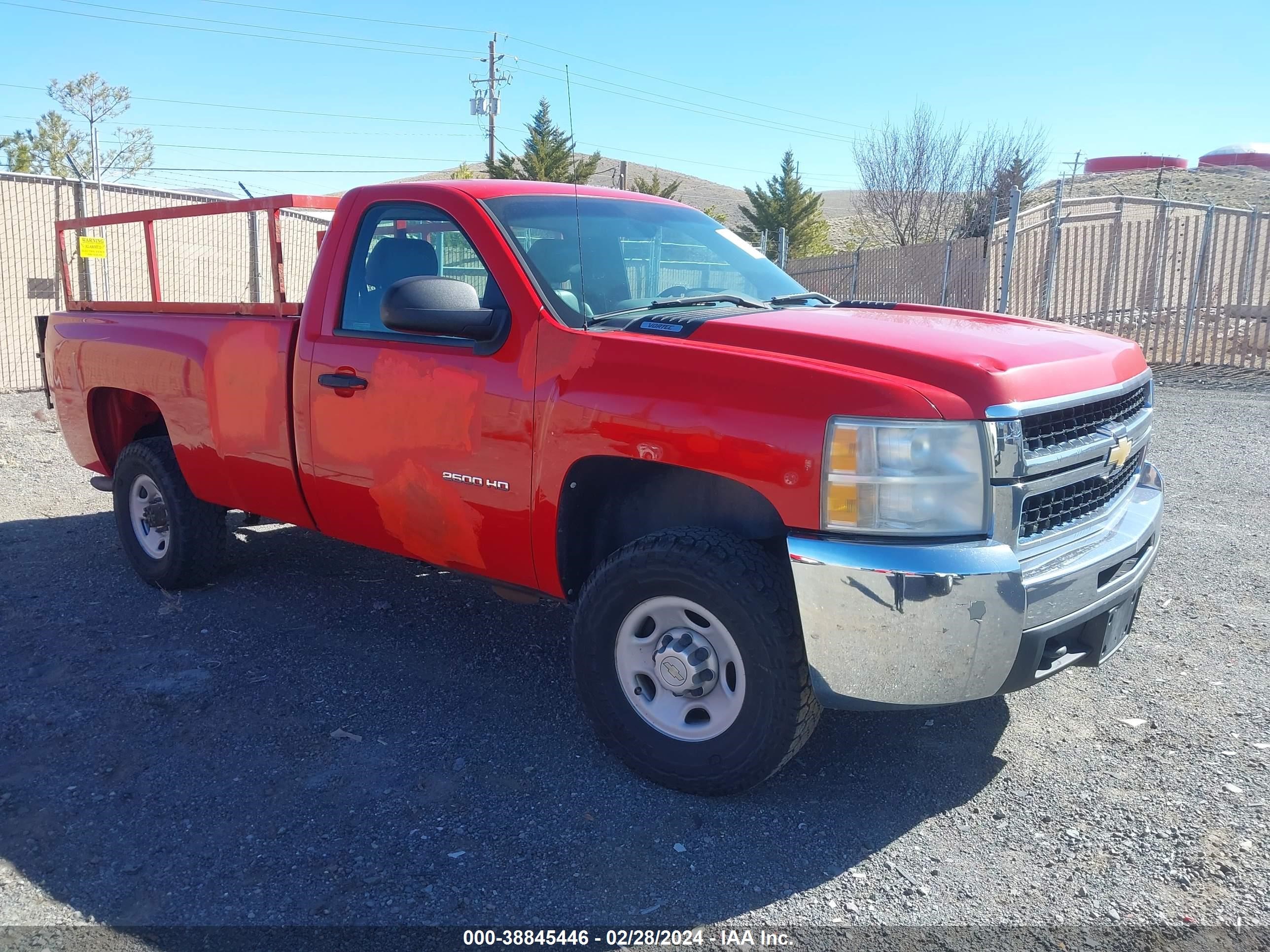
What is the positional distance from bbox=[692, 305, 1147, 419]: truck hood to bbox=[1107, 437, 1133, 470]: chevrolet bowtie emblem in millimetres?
211

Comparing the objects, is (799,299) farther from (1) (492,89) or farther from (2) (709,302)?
(1) (492,89)

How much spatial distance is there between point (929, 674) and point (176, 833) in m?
2.28

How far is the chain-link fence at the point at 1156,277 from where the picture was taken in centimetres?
1307

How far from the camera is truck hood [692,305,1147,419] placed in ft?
9.11

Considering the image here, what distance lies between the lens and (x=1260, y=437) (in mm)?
9078

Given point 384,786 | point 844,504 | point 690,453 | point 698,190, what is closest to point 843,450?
point 844,504

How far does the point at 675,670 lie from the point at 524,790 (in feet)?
2.15

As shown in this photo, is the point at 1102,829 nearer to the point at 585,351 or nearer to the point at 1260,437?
the point at 585,351

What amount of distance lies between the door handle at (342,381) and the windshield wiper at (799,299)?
1654 millimetres

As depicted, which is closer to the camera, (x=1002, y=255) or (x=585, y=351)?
(x=585, y=351)

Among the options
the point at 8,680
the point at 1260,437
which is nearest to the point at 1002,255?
the point at 1260,437

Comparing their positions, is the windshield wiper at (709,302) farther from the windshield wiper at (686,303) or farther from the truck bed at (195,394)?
the truck bed at (195,394)

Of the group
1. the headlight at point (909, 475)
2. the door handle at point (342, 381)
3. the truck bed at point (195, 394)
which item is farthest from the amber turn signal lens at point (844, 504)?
the truck bed at point (195, 394)

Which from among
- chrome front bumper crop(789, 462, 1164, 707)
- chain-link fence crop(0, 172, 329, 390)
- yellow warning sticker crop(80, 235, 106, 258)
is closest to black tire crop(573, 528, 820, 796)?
chrome front bumper crop(789, 462, 1164, 707)
